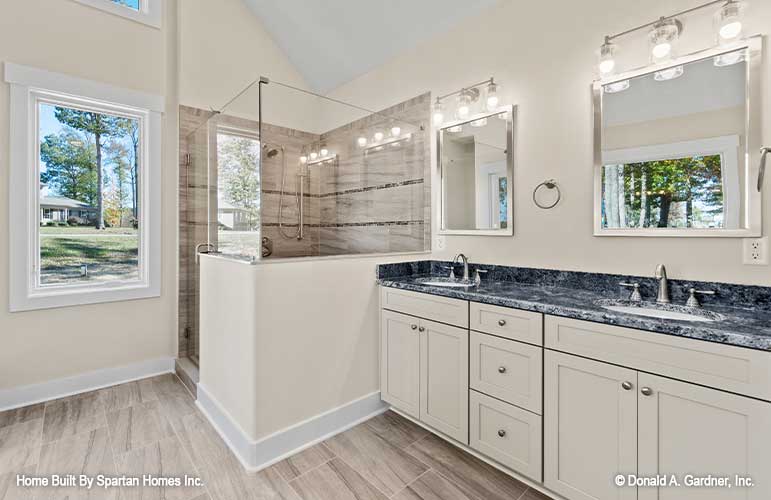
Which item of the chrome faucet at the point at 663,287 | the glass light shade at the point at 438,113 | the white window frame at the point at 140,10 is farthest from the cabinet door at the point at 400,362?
the white window frame at the point at 140,10

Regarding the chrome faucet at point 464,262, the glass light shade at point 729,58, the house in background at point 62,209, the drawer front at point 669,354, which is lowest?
the drawer front at point 669,354

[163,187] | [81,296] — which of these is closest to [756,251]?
[163,187]

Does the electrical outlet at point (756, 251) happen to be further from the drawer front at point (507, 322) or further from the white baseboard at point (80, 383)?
the white baseboard at point (80, 383)

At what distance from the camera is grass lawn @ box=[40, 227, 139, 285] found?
273 cm

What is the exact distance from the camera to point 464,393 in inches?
75.7

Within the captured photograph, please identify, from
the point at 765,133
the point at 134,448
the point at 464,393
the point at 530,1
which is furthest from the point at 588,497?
the point at 530,1

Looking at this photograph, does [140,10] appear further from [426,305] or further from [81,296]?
[426,305]

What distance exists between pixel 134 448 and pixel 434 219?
2.37m

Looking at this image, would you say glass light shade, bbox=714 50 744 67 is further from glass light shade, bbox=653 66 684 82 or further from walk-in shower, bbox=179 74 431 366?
walk-in shower, bbox=179 74 431 366

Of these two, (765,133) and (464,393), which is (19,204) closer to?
(464,393)

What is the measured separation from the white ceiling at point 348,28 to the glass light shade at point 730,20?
4.21ft

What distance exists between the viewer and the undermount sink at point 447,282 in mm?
2336

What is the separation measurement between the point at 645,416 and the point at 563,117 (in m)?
1.58

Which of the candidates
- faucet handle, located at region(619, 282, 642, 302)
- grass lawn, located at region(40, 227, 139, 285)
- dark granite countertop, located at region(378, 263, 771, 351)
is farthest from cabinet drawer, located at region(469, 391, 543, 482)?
grass lawn, located at region(40, 227, 139, 285)
